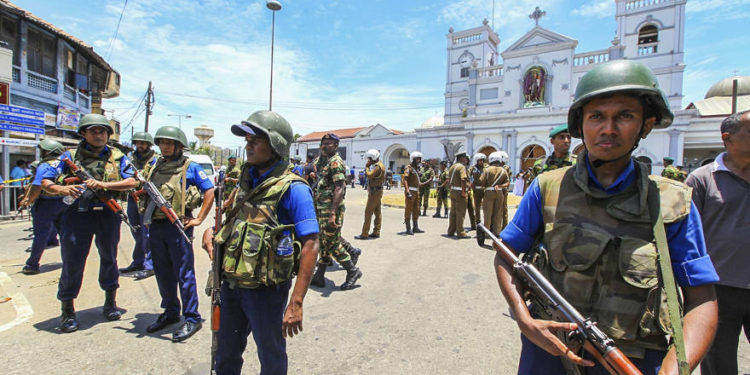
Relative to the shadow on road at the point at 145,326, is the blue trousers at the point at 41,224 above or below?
above

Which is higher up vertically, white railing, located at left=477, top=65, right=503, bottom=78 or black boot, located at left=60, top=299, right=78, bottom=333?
white railing, located at left=477, top=65, right=503, bottom=78

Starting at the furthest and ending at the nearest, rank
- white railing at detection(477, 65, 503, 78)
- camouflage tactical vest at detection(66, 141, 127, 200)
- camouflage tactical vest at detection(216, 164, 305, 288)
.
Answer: white railing at detection(477, 65, 503, 78), camouflage tactical vest at detection(66, 141, 127, 200), camouflage tactical vest at detection(216, 164, 305, 288)

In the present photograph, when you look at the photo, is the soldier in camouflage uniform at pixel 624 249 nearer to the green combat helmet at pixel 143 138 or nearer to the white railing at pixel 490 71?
the green combat helmet at pixel 143 138

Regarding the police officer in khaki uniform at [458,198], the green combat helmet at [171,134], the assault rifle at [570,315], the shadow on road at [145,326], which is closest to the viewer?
the assault rifle at [570,315]

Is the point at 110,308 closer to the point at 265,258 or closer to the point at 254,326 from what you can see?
the point at 254,326

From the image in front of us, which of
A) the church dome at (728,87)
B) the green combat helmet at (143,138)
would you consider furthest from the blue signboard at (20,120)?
the church dome at (728,87)

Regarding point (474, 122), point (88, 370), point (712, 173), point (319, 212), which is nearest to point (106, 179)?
point (88, 370)

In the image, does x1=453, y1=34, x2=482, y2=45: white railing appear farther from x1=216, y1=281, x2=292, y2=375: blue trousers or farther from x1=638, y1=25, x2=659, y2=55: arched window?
x1=216, y1=281, x2=292, y2=375: blue trousers

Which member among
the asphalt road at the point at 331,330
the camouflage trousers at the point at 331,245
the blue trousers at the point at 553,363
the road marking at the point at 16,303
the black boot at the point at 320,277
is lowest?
the road marking at the point at 16,303

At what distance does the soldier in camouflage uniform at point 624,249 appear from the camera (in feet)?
3.61

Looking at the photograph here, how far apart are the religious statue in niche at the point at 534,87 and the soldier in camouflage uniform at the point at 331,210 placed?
2849cm

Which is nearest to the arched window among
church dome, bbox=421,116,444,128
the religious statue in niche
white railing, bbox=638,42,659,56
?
white railing, bbox=638,42,659,56

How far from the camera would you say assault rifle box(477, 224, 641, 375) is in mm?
1039

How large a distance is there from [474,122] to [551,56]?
8.05 meters
